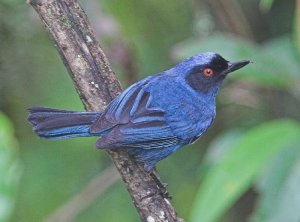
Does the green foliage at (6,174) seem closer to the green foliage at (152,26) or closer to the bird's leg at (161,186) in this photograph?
the bird's leg at (161,186)

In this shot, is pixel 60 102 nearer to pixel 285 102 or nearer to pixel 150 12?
pixel 150 12

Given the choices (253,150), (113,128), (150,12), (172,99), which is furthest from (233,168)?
(150,12)

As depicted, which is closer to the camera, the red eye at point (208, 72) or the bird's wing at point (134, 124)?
the bird's wing at point (134, 124)

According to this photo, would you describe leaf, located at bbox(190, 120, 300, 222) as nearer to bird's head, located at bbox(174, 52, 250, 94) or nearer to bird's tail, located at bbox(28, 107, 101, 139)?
bird's head, located at bbox(174, 52, 250, 94)

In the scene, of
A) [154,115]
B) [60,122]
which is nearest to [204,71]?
[154,115]

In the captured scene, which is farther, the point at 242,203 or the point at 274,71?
the point at 242,203

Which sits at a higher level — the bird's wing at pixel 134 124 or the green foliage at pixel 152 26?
the green foliage at pixel 152 26

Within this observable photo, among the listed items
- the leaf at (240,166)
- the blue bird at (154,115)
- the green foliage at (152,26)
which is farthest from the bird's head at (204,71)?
the green foliage at (152,26)
